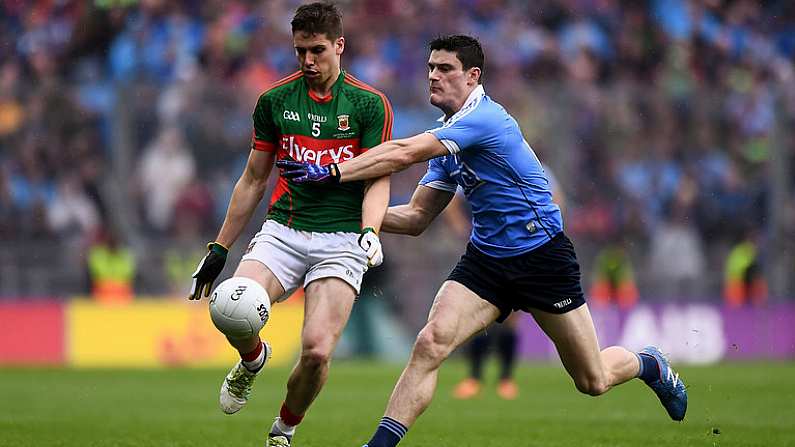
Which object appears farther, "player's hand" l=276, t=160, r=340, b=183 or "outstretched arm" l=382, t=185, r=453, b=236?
"outstretched arm" l=382, t=185, r=453, b=236

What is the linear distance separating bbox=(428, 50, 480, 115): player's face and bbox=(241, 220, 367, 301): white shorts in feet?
3.27

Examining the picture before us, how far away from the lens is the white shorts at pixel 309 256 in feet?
25.2

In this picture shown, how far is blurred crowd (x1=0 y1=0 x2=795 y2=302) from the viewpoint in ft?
→ 57.8

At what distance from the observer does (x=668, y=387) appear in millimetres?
8484

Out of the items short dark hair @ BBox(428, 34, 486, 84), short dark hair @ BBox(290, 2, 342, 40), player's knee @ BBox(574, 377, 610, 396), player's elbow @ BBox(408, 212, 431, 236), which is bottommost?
player's knee @ BBox(574, 377, 610, 396)

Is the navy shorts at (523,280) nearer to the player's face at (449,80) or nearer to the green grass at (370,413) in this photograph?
the player's face at (449,80)

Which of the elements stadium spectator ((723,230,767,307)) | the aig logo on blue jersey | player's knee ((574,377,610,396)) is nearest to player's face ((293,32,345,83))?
the aig logo on blue jersey

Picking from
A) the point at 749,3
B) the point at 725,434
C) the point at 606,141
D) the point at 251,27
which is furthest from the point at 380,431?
the point at 749,3

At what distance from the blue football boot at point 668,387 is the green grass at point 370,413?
389 mm

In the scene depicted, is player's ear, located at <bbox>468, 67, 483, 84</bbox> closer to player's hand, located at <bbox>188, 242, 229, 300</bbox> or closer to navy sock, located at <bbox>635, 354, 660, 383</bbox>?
player's hand, located at <bbox>188, 242, 229, 300</bbox>

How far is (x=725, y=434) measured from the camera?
9.49 meters

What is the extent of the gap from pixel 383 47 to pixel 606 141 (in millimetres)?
4095

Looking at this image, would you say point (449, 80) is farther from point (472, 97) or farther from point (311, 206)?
point (311, 206)

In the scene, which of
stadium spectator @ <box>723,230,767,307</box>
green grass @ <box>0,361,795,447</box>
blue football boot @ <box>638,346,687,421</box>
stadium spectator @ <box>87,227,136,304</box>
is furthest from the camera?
stadium spectator @ <box>723,230,767,307</box>
